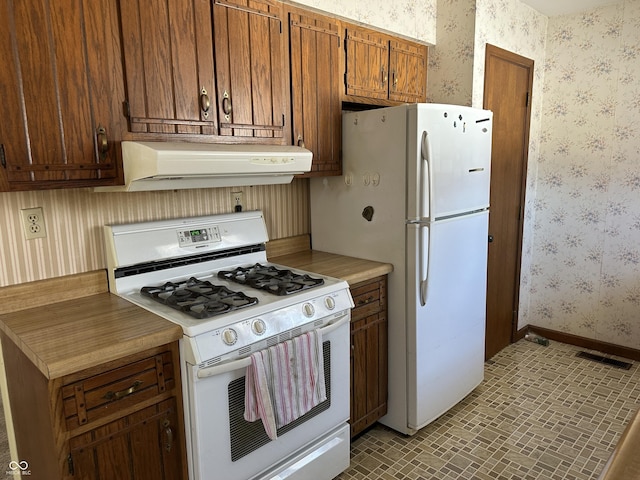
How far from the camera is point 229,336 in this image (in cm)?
150

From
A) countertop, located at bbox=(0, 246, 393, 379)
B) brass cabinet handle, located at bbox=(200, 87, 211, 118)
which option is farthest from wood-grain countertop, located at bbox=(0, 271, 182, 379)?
brass cabinet handle, located at bbox=(200, 87, 211, 118)

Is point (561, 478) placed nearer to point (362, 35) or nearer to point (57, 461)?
point (57, 461)

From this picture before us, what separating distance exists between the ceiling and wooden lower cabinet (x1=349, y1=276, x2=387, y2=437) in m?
2.26

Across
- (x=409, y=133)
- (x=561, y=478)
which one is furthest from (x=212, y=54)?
(x=561, y=478)

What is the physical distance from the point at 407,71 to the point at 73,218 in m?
2.03

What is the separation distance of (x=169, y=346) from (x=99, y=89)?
0.90m

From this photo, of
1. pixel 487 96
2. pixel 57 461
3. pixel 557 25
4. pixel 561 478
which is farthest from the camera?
pixel 557 25

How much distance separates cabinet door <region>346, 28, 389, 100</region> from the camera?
235cm

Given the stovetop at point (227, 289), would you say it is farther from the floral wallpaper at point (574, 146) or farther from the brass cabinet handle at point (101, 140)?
the floral wallpaper at point (574, 146)

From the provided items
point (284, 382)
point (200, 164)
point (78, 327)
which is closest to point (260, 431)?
point (284, 382)

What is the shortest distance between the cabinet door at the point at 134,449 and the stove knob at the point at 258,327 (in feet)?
1.16

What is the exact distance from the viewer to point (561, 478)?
2.03 metres

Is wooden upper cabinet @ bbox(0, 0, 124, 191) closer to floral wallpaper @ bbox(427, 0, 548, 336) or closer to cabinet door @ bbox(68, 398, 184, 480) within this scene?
cabinet door @ bbox(68, 398, 184, 480)

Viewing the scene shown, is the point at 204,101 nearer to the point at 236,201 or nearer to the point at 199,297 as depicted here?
the point at 236,201
